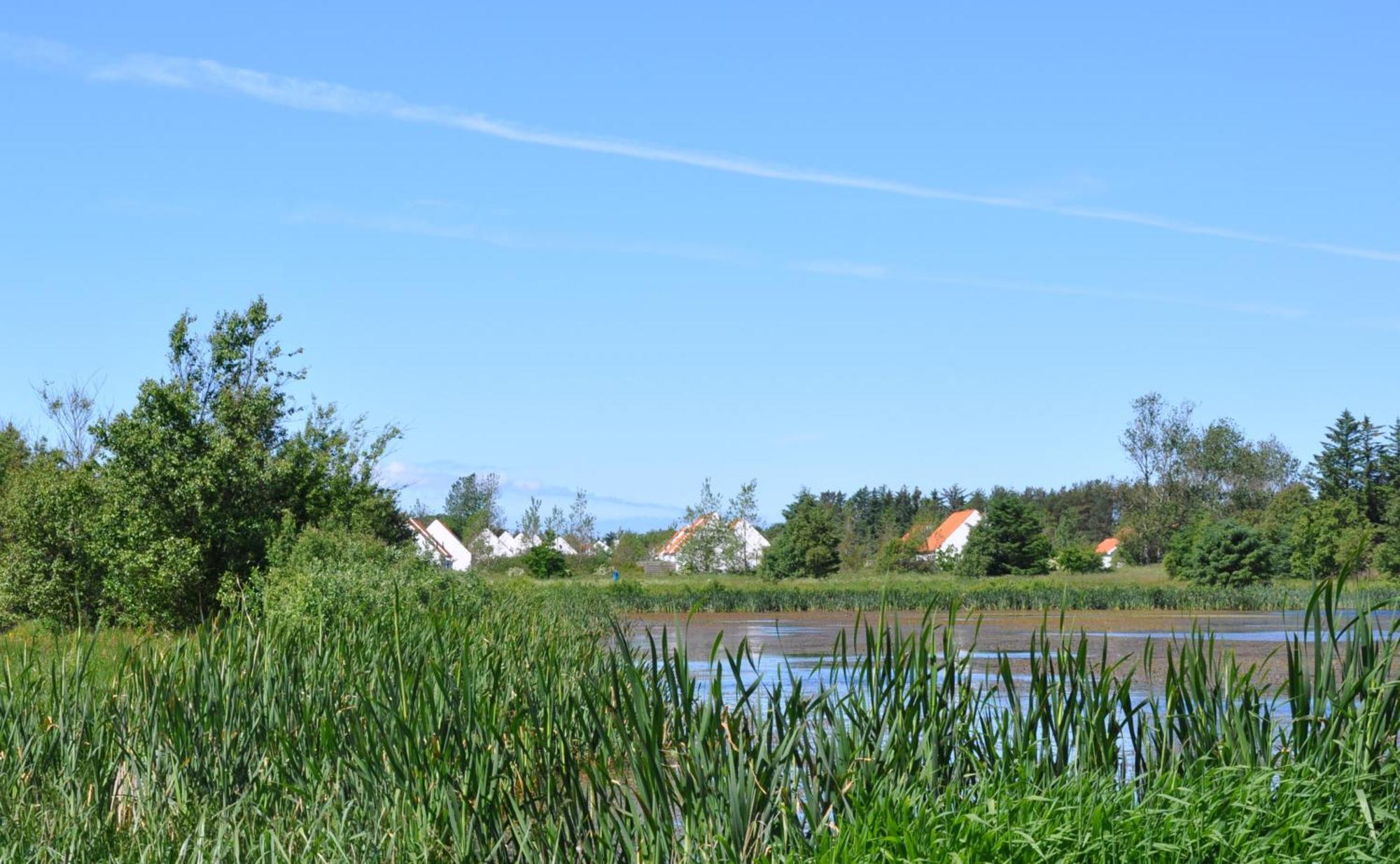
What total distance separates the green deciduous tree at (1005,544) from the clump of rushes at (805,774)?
56177 mm

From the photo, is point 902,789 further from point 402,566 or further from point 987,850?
point 402,566

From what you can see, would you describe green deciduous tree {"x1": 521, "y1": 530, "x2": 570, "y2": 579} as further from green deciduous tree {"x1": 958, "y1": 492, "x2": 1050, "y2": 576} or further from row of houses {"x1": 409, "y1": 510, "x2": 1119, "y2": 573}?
green deciduous tree {"x1": 958, "y1": 492, "x2": 1050, "y2": 576}

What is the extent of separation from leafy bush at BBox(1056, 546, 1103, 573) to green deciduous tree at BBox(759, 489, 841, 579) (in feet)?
40.7

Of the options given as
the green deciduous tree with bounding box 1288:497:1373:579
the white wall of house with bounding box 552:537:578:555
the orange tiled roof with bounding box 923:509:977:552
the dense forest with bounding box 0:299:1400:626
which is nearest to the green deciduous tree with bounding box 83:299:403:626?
the dense forest with bounding box 0:299:1400:626

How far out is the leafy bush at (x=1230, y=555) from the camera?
54.2 m

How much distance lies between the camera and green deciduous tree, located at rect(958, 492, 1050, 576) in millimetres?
62031

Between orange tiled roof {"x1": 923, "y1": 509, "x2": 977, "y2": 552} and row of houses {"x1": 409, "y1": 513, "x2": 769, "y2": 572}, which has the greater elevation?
orange tiled roof {"x1": 923, "y1": 509, "x2": 977, "y2": 552}

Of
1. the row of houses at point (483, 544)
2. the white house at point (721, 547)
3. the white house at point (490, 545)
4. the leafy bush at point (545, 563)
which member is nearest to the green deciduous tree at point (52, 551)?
the leafy bush at point (545, 563)

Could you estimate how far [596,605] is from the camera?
967 inches

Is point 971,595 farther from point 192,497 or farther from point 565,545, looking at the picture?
point 565,545

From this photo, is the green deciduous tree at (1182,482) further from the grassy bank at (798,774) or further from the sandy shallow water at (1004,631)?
the grassy bank at (798,774)

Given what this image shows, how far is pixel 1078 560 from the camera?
219 feet

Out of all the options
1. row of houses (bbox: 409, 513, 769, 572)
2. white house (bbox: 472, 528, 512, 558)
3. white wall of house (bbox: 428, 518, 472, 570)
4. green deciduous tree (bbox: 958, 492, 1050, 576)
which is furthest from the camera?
white wall of house (bbox: 428, 518, 472, 570)

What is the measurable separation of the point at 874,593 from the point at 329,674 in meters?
43.8
